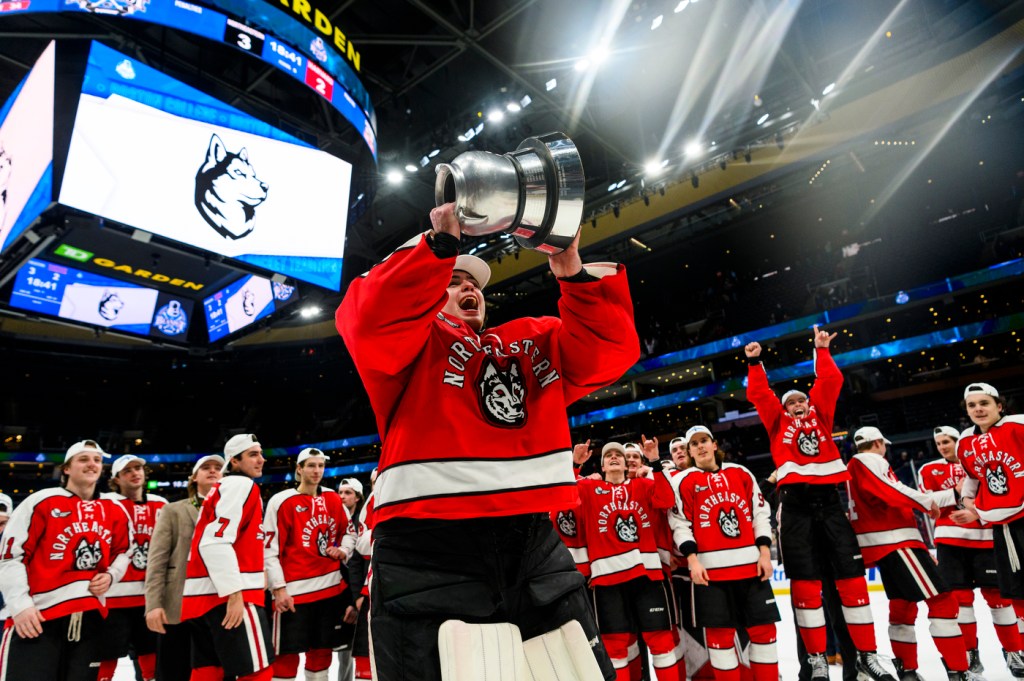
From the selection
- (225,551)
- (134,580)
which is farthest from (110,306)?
(225,551)

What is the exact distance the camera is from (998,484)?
15.0 feet

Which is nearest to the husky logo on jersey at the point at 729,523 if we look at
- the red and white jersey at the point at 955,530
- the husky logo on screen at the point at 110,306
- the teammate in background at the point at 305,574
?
the red and white jersey at the point at 955,530

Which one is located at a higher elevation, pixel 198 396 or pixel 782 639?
pixel 198 396

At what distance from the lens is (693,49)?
10.1 m

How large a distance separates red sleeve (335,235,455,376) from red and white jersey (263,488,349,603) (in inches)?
155

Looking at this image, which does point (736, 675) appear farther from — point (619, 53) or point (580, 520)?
point (619, 53)

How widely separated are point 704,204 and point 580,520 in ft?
40.6

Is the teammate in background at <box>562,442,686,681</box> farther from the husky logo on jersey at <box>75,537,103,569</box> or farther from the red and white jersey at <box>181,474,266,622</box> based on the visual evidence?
the husky logo on jersey at <box>75,537,103,569</box>

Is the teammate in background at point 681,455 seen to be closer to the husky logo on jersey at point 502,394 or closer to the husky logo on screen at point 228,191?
the husky logo on jersey at point 502,394

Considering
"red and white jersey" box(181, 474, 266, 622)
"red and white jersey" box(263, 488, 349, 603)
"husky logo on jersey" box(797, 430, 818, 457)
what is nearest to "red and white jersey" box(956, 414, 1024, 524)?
"husky logo on jersey" box(797, 430, 818, 457)

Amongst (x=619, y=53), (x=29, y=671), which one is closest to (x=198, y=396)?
(x=619, y=53)

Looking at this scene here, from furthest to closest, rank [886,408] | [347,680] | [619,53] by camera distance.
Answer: [886,408]
[619,53]
[347,680]

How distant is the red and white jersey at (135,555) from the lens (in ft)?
16.0

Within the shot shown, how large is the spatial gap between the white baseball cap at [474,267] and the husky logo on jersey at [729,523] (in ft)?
10.8
